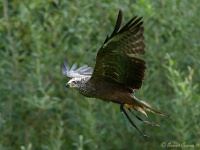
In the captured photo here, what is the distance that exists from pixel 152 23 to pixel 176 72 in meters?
1.04

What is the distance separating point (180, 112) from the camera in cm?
729

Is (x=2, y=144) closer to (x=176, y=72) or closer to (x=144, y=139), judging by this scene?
(x=144, y=139)

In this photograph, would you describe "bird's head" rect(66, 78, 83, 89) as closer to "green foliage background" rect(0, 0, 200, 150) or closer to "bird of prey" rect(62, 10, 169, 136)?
"bird of prey" rect(62, 10, 169, 136)

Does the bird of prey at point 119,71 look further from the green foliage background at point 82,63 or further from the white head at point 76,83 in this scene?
the green foliage background at point 82,63

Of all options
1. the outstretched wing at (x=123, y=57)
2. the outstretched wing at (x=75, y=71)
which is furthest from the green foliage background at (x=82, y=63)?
the outstretched wing at (x=123, y=57)

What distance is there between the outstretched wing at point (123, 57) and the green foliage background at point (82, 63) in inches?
64.4

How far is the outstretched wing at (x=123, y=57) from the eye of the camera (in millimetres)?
5445

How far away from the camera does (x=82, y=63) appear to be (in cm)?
771

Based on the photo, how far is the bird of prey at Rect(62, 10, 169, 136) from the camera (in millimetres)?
5508

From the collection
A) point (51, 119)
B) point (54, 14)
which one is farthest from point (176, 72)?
point (54, 14)

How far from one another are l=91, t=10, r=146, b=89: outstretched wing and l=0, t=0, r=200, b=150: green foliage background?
1637mm

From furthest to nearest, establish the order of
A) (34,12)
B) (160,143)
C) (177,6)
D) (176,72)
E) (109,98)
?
(34,12)
(177,6)
(160,143)
(176,72)
(109,98)

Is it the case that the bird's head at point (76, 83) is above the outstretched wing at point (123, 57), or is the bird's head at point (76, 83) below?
below

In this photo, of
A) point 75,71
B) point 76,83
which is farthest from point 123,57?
point 75,71
